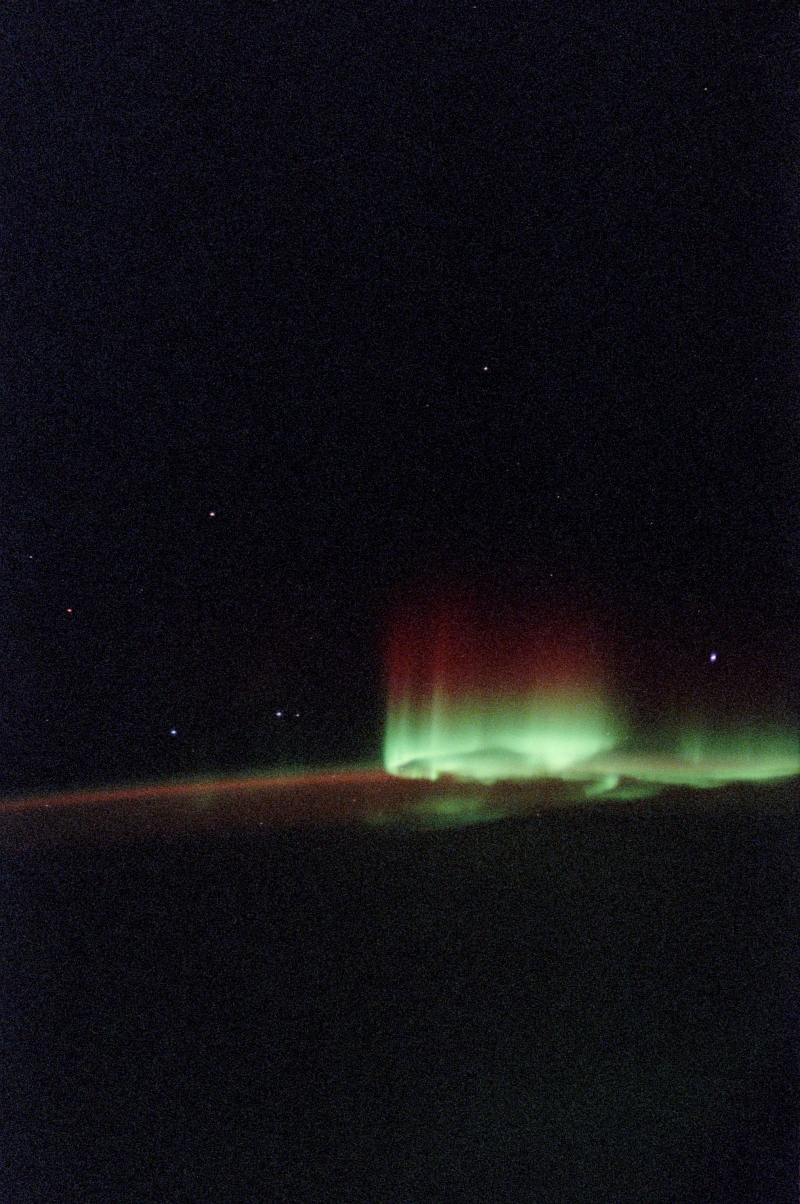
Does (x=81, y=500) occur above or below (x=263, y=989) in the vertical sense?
above

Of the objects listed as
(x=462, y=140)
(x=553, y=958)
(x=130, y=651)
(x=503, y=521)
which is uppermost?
(x=462, y=140)

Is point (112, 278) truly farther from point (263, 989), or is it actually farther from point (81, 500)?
point (263, 989)

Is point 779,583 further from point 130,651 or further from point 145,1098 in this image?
point 145,1098

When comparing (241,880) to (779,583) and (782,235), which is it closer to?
(779,583)

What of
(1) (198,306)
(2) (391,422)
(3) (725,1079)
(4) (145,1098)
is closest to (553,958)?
(3) (725,1079)

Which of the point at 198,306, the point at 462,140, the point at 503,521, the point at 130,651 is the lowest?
the point at 130,651

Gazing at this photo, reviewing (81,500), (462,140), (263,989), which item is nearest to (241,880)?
(263,989)

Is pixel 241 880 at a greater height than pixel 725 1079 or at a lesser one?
greater
